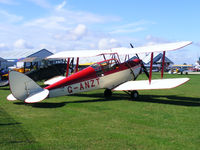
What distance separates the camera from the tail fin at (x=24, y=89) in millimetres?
7820

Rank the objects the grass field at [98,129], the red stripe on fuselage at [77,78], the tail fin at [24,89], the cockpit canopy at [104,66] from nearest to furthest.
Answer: the grass field at [98,129] → the tail fin at [24,89] → the red stripe on fuselage at [77,78] → the cockpit canopy at [104,66]

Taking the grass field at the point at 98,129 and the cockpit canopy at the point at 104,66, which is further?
the cockpit canopy at the point at 104,66

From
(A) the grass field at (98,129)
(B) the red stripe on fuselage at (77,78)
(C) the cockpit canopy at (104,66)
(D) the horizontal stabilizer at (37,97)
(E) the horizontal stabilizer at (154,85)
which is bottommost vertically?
(A) the grass field at (98,129)

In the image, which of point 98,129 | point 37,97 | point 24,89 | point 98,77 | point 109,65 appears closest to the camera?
point 98,129

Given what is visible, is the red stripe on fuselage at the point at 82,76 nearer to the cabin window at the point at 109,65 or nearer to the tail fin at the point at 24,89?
the cabin window at the point at 109,65

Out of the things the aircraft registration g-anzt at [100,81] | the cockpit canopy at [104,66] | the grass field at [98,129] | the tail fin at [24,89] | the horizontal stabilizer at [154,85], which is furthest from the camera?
the cockpit canopy at [104,66]

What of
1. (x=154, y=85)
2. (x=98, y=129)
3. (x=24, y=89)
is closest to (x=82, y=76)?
(x=24, y=89)

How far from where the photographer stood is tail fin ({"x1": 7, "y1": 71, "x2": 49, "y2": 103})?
7.82m

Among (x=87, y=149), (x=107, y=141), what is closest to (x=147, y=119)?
(x=107, y=141)

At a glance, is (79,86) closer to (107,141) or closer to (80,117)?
(80,117)

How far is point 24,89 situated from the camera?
26.8 feet

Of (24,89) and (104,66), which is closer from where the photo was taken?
(24,89)

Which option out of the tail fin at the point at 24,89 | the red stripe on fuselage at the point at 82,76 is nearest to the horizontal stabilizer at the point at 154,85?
the red stripe on fuselage at the point at 82,76

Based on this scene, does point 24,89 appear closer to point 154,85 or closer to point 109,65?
point 109,65
